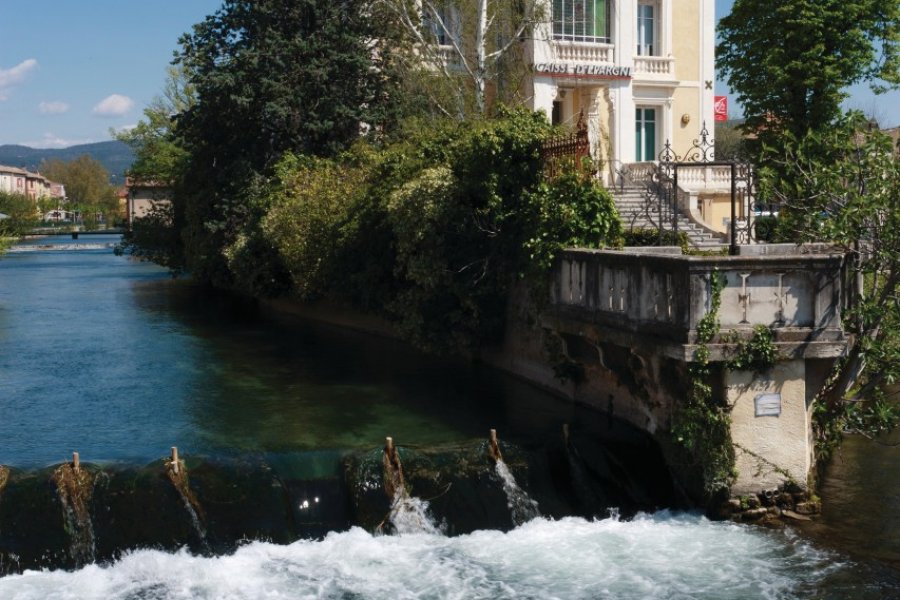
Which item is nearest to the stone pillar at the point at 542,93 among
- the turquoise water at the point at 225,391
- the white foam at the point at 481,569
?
the turquoise water at the point at 225,391

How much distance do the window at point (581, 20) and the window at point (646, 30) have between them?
232 cm

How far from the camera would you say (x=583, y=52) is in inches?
1324

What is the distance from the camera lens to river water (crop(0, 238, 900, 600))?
38.1 feet

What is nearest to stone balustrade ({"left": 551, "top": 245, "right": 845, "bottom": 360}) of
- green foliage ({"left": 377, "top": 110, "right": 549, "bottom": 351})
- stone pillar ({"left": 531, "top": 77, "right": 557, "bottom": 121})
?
green foliage ({"left": 377, "top": 110, "right": 549, "bottom": 351})

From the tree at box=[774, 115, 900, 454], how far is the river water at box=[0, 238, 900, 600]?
3.53 ft

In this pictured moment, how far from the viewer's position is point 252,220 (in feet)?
113

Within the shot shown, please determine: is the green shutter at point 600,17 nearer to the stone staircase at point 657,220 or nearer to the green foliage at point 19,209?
the stone staircase at point 657,220

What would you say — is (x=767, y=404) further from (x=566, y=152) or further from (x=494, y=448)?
(x=566, y=152)

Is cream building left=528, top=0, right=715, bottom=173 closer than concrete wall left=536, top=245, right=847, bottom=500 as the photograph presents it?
No

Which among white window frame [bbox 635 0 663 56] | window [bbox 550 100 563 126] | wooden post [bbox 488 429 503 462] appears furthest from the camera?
white window frame [bbox 635 0 663 56]

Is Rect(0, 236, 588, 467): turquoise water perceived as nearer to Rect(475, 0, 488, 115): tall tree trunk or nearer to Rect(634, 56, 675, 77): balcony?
Rect(475, 0, 488, 115): tall tree trunk

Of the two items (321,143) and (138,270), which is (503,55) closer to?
(321,143)

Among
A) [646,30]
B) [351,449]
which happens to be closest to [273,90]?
[646,30]

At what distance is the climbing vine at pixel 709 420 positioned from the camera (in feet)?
42.7
